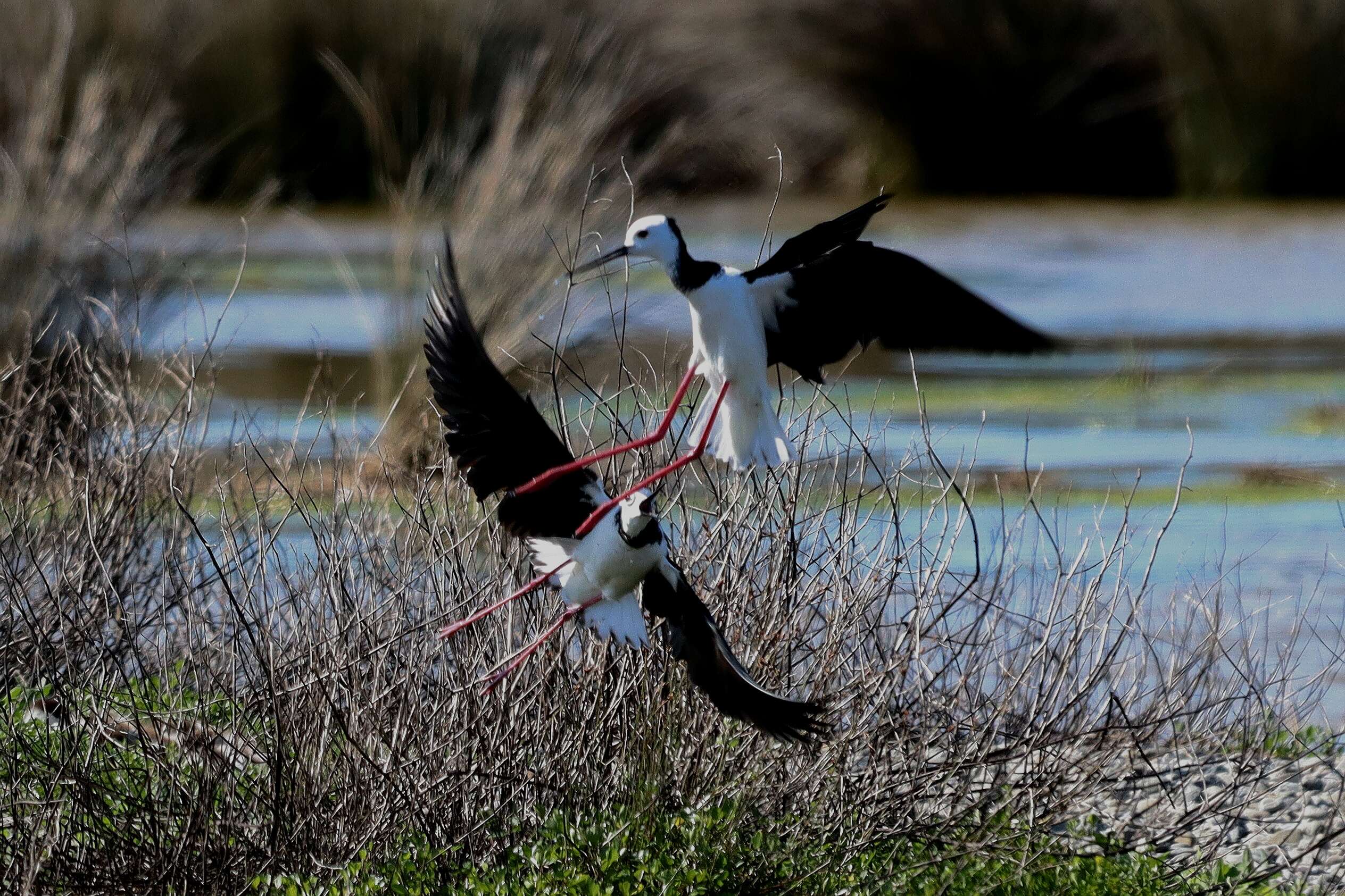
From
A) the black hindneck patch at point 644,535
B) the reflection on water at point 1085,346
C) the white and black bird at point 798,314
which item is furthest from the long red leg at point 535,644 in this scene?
the reflection on water at point 1085,346

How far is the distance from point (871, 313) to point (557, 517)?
2.23 feet

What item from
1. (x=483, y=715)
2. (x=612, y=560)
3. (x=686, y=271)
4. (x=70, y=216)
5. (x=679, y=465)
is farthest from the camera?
(x=70, y=216)

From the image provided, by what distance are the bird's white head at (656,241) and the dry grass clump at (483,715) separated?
2.81 feet

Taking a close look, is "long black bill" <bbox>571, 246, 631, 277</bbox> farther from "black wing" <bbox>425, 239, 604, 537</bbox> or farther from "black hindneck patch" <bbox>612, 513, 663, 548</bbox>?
"black hindneck patch" <bbox>612, 513, 663, 548</bbox>

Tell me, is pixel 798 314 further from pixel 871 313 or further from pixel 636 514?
pixel 636 514

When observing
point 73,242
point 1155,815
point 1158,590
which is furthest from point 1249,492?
point 73,242

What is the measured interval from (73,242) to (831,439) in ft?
10.0

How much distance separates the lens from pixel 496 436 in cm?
366

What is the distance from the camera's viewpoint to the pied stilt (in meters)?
3.39

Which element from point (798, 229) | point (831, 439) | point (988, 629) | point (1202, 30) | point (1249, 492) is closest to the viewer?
point (988, 629)

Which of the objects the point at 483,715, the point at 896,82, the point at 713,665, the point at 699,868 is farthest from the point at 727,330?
the point at 896,82

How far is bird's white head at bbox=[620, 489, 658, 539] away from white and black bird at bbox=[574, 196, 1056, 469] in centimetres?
15

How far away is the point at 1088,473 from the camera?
959 centimetres

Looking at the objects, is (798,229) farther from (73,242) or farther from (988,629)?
(988,629)
